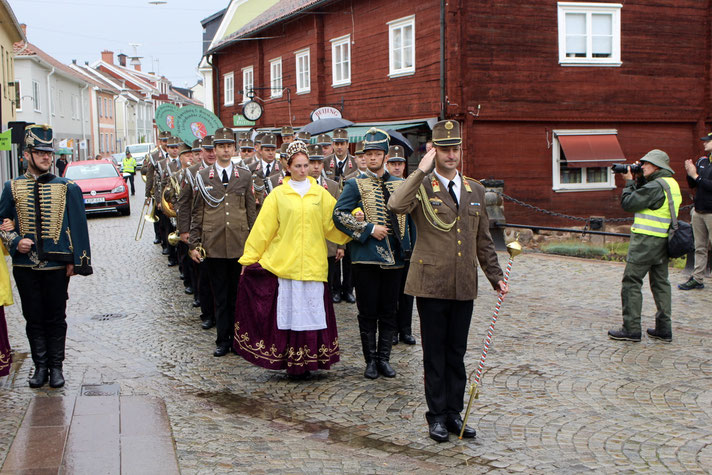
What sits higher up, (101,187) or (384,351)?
(101,187)

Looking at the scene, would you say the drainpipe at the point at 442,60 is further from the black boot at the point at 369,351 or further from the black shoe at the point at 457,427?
the black shoe at the point at 457,427

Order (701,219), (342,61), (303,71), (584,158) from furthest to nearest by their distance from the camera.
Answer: (303,71) → (342,61) → (584,158) → (701,219)

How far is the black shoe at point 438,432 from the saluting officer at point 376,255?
1.61m

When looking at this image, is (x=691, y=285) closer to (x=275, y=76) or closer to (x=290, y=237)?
(x=290, y=237)

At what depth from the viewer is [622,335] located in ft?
28.3

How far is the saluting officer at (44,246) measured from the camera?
22.5 ft

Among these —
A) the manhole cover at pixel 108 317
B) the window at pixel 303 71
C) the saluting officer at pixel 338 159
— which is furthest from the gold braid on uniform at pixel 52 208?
the window at pixel 303 71

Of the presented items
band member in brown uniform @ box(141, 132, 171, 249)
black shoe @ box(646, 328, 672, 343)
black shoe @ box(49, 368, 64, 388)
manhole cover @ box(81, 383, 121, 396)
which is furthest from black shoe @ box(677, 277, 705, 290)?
band member in brown uniform @ box(141, 132, 171, 249)

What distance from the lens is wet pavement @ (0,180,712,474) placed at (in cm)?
532

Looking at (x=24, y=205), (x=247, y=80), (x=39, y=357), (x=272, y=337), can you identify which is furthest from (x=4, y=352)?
(x=247, y=80)

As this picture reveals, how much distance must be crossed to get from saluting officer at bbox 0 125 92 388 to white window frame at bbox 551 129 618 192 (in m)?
15.3

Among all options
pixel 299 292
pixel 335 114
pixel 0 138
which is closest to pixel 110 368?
pixel 299 292

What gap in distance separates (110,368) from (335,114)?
15260mm

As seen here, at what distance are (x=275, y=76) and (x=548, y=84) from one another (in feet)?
44.3
